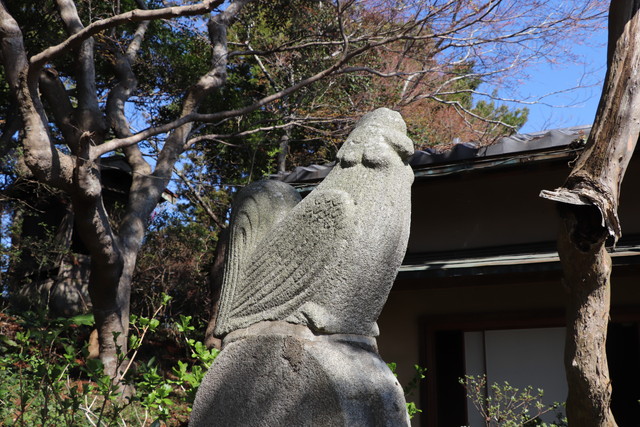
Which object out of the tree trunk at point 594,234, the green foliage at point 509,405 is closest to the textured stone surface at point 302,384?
the tree trunk at point 594,234

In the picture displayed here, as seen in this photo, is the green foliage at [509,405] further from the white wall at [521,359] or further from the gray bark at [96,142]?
the gray bark at [96,142]

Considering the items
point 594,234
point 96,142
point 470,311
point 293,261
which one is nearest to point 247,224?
point 293,261

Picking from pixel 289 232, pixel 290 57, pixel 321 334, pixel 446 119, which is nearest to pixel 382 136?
pixel 289 232

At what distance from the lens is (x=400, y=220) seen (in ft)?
10.1

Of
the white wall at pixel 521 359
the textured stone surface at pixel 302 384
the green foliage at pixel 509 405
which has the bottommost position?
the green foliage at pixel 509 405

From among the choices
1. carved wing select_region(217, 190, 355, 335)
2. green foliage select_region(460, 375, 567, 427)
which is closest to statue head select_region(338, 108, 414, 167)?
carved wing select_region(217, 190, 355, 335)

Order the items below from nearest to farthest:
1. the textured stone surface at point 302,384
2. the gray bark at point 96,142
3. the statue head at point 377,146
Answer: the textured stone surface at point 302,384 → the statue head at point 377,146 → the gray bark at point 96,142

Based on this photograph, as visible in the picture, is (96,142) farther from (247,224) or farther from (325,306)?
(325,306)

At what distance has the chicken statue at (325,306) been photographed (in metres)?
2.86

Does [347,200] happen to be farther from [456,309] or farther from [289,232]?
[456,309]

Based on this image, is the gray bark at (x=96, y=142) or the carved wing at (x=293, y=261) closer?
the carved wing at (x=293, y=261)

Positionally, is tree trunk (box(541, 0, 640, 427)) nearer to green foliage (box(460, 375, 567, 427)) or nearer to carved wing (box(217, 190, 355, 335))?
green foliage (box(460, 375, 567, 427))

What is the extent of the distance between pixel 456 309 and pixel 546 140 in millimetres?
2361

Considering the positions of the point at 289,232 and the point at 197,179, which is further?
the point at 197,179
